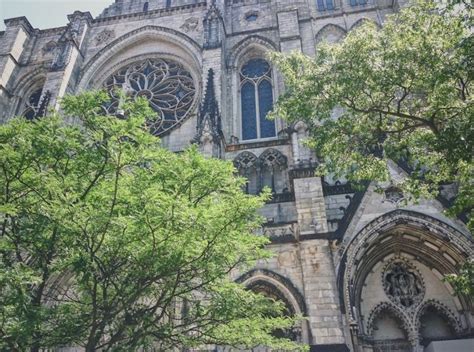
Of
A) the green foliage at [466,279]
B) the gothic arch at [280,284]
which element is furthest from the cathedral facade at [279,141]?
the green foliage at [466,279]

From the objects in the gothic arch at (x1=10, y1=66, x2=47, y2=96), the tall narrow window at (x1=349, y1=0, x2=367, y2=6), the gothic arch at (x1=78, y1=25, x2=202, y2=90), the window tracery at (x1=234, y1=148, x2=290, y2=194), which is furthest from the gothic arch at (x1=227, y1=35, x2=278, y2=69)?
the gothic arch at (x1=10, y1=66, x2=47, y2=96)

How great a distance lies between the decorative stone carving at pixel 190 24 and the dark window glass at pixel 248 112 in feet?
13.9

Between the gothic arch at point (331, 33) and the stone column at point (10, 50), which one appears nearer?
the gothic arch at point (331, 33)

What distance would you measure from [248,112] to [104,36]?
9.11 meters

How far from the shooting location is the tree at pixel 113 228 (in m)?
6.25

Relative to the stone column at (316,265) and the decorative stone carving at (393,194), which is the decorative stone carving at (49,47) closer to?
the stone column at (316,265)

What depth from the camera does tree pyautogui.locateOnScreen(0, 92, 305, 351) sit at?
625 centimetres

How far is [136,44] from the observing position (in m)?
20.6

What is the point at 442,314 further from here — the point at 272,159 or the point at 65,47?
the point at 65,47

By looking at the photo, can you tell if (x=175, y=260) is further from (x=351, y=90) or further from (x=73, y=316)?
(x=351, y=90)

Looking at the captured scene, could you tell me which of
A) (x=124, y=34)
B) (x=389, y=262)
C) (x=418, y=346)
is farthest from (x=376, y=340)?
(x=124, y=34)

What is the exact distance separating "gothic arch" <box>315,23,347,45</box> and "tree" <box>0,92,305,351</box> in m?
13.5

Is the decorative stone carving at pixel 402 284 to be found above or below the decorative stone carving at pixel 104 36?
below

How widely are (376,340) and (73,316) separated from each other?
8.20m
